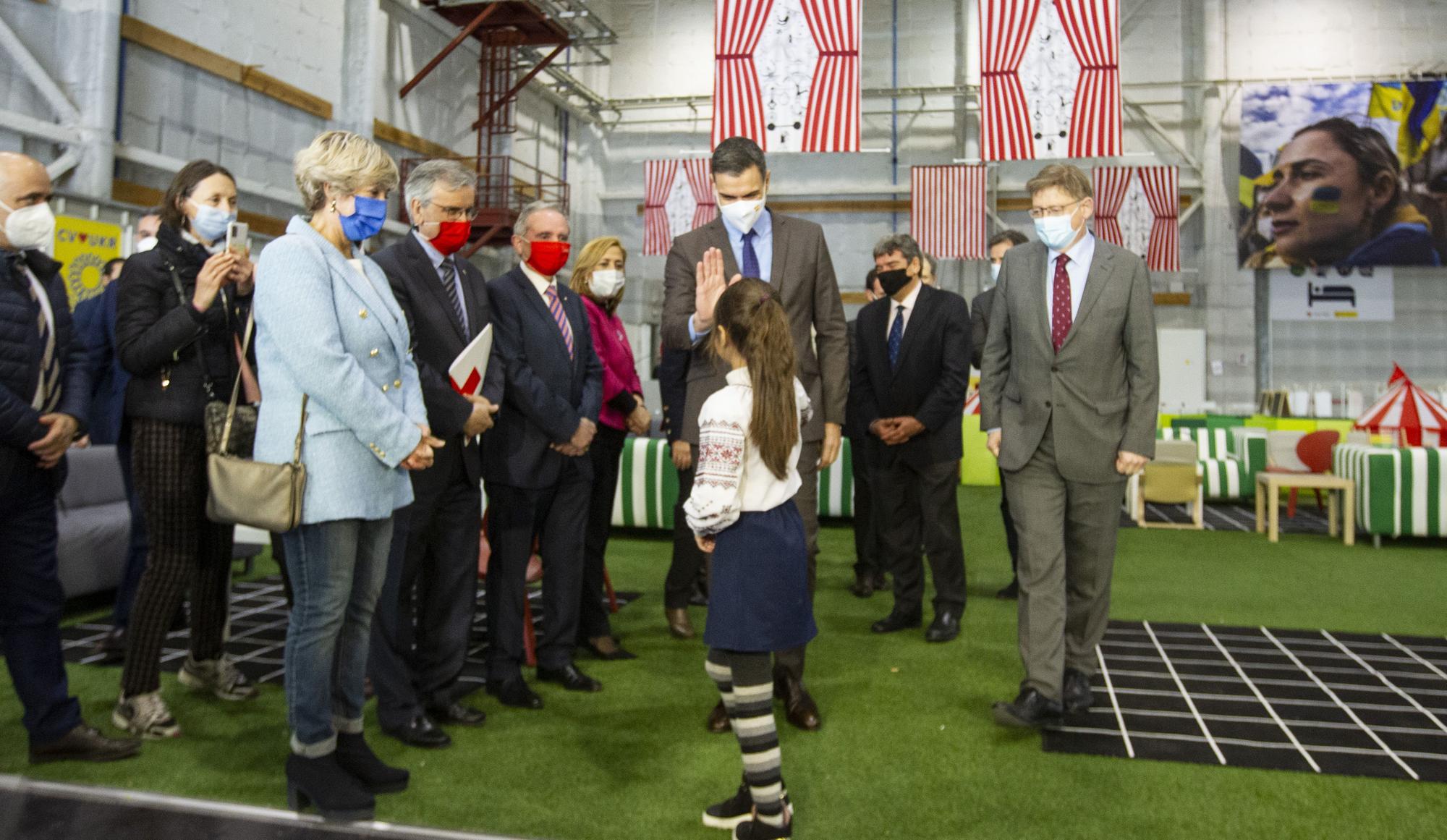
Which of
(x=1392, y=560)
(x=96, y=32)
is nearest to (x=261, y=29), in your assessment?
(x=96, y=32)

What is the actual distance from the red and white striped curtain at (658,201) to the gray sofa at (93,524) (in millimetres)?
9861

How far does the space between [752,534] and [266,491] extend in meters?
1.02

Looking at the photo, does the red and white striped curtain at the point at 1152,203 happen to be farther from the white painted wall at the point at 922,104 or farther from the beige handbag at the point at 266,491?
the beige handbag at the point at 266,491

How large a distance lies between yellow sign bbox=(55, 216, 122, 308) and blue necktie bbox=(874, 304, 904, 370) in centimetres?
634

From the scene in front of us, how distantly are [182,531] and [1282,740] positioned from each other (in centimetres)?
312

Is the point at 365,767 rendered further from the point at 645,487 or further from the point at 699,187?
the point at 699,187

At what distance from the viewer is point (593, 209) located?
1758 centimetres

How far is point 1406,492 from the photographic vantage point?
6.68 meters

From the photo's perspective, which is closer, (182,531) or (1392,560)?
(182,531)

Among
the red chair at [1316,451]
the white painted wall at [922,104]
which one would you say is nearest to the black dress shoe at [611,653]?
the red chair at [1316,451]

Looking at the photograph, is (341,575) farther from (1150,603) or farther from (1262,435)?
(1262,435)

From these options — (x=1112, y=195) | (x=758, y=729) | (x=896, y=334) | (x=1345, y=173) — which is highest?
(x=1345, y=173)

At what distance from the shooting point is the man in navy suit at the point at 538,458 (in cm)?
325

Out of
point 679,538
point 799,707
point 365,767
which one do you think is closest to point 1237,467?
point 679,538
